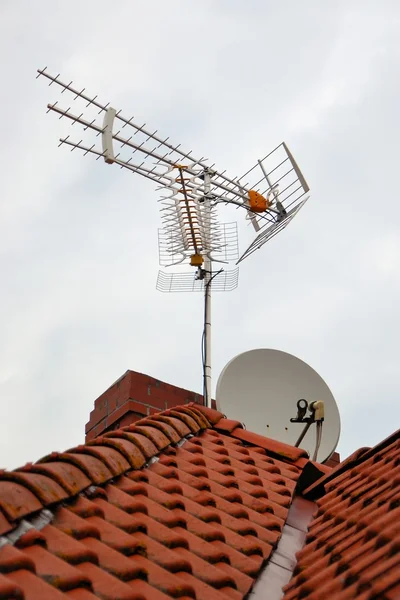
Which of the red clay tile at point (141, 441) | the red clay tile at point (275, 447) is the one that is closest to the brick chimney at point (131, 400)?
the red clay tile at point (275, 447)

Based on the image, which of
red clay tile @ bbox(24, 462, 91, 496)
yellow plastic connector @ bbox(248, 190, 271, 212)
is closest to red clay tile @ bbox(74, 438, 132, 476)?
red clay tile @ bbox(24, 462, 91, 496)

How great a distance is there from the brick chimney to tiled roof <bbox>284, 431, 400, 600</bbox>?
167cm

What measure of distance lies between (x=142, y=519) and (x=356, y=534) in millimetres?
761

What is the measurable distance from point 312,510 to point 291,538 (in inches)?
23.3

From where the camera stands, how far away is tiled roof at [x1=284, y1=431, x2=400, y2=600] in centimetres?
203

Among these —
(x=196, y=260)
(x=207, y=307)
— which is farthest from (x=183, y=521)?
(x=196, y=260)

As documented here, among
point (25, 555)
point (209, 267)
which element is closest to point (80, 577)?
point (25, 555)

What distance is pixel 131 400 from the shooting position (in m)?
5.64

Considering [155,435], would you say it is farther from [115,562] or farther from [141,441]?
[115,562]

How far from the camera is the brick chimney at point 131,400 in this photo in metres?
5.66

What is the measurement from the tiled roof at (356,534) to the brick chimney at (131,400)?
1675 mm

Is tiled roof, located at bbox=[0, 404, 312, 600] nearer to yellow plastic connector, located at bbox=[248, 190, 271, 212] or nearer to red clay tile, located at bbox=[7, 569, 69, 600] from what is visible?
red clay tile, located at bbox=[7, 569, 69, 600]

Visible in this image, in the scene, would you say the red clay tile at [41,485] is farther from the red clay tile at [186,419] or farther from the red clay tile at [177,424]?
the red clay tile at [186,419]

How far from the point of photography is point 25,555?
2.10 meters
